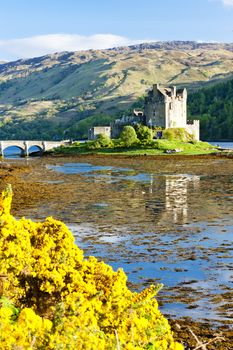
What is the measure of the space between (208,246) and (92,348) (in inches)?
867

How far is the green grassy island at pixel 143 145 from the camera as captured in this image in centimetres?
13712

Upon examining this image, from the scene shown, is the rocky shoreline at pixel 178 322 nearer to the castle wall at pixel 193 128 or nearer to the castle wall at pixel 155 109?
the castle wall at pixel 155 109

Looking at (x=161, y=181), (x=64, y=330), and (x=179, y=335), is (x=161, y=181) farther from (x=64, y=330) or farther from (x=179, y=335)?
(x=64, y=330)

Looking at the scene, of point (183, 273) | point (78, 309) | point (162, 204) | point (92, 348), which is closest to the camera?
point (92, 348)

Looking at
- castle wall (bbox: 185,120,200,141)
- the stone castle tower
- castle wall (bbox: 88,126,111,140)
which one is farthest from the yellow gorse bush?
castle wall (bbox: 185,120,200,141)

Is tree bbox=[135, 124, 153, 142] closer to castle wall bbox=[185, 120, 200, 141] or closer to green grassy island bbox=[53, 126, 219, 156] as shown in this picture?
green grassy island bbox=[53, 126, 219, 156]


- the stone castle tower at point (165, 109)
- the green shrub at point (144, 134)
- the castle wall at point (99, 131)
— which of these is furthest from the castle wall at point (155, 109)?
the castle wall at point (99, 131)

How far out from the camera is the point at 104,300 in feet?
43.3

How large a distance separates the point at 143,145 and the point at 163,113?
61.4 ft

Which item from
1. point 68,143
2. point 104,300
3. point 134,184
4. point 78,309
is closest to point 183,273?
point 104,300

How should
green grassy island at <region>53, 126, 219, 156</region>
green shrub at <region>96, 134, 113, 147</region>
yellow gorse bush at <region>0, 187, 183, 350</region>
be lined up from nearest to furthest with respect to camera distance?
yellow gorse bush at <region>0, 187, 183, 350</region> < green grassy island at <region>53, 126, 219, 156</region> < green shrub at <region>96, 134, 113, 147</region>

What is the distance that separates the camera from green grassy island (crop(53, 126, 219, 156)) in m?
137

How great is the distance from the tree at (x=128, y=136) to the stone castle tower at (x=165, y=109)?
58.2 feet

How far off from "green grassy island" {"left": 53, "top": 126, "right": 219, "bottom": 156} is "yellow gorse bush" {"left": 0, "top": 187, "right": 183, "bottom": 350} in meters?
119
